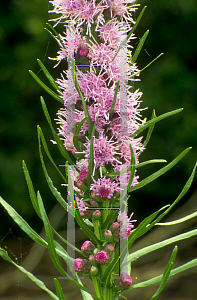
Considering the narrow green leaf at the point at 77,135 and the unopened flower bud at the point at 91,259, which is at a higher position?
the narrow green leaf at the point at 77,135

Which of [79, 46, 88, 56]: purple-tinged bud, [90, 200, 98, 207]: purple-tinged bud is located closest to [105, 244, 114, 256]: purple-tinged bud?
[90, 200, 98, 207]: purple-tinged bud

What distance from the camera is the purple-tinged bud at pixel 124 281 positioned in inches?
38.2

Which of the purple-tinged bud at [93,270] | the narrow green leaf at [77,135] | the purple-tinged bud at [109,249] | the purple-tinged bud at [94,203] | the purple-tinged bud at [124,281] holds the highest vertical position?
the narrow green leaf at [77,135]

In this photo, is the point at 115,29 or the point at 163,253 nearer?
the point at 115,29

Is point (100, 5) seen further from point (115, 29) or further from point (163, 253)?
point (163, 253)

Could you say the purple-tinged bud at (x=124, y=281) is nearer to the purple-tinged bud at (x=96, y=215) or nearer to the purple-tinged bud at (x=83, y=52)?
the purple-tinged bud at (x=96, y=215)

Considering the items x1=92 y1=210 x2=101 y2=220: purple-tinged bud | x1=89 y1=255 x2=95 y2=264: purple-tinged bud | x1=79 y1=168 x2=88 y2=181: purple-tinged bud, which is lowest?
x1=89 y1=255 x2=95 y2=264: purple-tinged bud

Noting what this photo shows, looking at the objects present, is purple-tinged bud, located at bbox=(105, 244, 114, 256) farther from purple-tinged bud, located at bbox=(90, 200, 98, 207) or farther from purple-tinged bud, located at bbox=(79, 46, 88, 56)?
purple-tinged bud, located at bbox=(79, 46, 88, 56)

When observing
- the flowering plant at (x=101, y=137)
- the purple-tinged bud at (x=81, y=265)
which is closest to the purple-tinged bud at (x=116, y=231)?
the flowering plant at (x=101, y=137)

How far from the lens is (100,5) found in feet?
3.08

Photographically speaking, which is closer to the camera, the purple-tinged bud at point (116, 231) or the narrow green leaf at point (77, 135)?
the narrow green leaf at point (77, 135)

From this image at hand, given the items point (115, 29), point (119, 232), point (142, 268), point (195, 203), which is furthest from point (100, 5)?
point (142, 268)

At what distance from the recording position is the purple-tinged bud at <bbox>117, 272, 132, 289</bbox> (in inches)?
38.2

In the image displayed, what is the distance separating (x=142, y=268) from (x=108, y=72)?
2.77 meters
